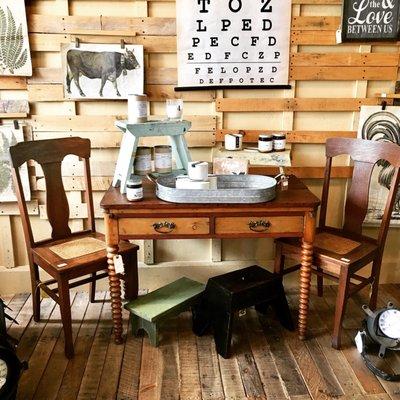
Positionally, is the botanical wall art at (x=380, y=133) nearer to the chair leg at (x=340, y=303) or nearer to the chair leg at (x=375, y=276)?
the chair leg at (x=375, y=276)

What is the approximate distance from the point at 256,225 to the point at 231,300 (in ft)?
1.30

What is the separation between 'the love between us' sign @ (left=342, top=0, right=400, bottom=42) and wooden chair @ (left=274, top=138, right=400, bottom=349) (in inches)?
24.7

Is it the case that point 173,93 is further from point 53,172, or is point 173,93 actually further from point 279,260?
point 279,260

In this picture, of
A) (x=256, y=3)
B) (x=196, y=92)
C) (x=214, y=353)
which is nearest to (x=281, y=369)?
(x=214, y=353)

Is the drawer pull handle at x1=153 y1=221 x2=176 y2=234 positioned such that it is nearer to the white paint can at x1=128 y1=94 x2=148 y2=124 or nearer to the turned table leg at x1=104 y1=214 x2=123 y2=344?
the turned table leg at x1=104 y1=214 x2=123 y2=344

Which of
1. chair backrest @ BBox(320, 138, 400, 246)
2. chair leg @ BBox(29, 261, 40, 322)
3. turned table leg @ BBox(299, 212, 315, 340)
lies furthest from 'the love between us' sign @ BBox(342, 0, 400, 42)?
chair leg @ BBox(29, 261, 40, 322)

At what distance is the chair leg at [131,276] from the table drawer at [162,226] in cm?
41

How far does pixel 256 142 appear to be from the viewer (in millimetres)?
2762

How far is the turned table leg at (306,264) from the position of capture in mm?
2199

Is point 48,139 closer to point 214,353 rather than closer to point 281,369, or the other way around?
point 214,353

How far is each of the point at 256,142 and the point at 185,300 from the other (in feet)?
3.47

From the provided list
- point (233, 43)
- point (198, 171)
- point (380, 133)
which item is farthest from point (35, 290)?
point (380, 133)

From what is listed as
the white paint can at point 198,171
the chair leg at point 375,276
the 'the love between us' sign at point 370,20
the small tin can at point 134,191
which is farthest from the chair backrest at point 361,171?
the small tin can at point 134,191

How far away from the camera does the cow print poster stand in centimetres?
254
